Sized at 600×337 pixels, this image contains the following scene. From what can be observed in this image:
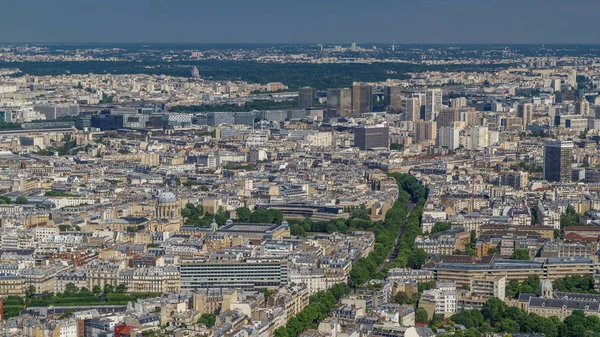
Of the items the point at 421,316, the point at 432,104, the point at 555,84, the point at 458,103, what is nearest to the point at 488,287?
the point at 421,316

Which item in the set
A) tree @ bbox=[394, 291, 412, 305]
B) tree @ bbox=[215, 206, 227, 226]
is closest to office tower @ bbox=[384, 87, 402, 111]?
tree @ bbox=[215, 206, 227, 226]

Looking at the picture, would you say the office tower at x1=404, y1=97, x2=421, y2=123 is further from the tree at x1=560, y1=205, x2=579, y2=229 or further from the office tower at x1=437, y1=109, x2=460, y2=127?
the tree at x1=560, y1=205, x2=579, y2=229

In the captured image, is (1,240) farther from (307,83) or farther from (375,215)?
(307,83)

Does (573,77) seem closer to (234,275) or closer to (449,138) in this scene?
(449,138)

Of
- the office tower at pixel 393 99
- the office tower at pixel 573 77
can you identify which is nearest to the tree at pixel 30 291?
the office tower at pixel 393 99

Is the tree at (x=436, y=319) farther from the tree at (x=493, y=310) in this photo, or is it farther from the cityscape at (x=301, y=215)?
the tree at (x=493, y=310)
